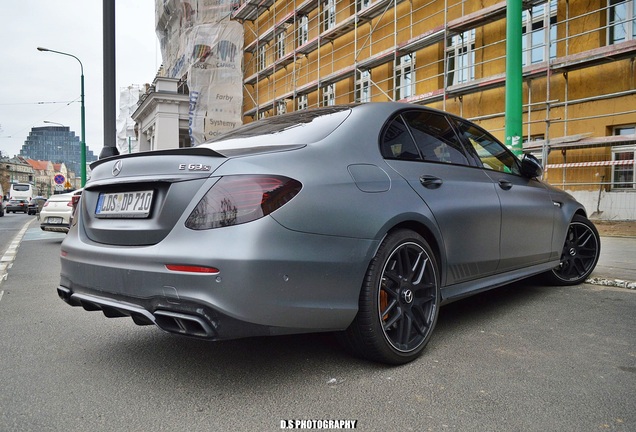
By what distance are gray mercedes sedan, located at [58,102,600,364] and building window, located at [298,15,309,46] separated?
72.2 ft

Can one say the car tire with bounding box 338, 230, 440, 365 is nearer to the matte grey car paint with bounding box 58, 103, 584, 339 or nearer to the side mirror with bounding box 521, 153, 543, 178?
the matte grey car paint with bounding box 58, 103, 584, 339

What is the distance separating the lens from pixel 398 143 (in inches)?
116

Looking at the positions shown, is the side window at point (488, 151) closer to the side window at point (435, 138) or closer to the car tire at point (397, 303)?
the side window at point (435, 138)

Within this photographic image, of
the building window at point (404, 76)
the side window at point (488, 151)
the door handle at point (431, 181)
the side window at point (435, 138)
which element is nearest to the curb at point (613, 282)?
the side window at point (488, 151)

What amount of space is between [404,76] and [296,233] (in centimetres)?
1642

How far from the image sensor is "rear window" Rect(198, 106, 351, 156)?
248 cm

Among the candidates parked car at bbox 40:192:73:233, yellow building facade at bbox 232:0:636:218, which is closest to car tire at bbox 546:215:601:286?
yellow building facade at bbox 232:0:636:218

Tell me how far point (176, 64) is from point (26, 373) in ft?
110

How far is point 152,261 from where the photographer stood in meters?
2.26

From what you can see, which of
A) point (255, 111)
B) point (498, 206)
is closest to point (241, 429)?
point (498, 206)

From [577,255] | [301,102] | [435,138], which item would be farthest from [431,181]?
[301,102]

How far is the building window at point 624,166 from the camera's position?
38.0 feet

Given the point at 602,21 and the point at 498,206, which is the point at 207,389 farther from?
the point at 602,21

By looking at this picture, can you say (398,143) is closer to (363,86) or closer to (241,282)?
(241,282)
